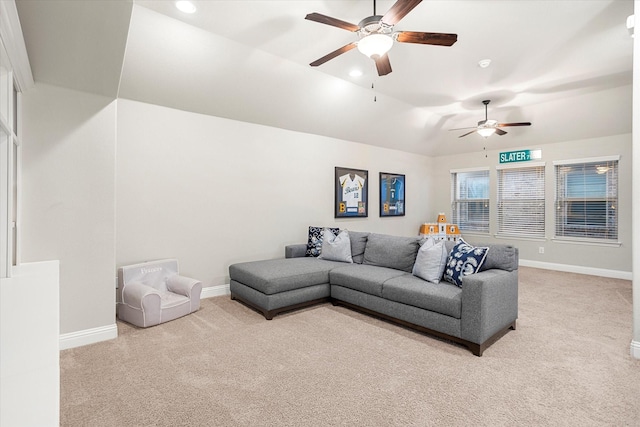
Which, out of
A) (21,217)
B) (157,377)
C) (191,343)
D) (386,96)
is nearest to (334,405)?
(157,377)

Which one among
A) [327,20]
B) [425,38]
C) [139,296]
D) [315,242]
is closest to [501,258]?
[425,38]

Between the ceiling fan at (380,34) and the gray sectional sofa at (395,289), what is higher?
the ceiling fan at (380,34)

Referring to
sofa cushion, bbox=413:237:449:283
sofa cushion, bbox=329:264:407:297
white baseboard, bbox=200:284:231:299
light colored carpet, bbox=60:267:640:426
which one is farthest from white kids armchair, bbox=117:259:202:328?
sofa cushion, bbox=413:237:449:283

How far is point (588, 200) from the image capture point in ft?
19.3

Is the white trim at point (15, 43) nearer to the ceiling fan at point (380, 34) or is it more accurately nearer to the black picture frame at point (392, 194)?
the ceiling fan at point (380, 34)

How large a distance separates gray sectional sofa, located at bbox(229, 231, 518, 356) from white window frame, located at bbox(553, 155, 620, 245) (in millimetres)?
4002

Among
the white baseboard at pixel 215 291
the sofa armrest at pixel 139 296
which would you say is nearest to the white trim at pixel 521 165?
the white baseboard at pixel 215 291

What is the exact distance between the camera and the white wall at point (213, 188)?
3.68 m

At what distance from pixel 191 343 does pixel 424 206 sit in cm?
636

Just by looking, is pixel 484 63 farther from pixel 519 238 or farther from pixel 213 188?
pixel 519 238

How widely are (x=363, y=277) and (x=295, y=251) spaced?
146 centimetres

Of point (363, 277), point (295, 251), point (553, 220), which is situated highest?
point (553, 220)

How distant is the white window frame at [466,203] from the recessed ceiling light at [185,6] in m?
6.50

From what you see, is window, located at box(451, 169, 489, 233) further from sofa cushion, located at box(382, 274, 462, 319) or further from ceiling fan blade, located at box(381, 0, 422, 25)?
ceiling fan blade, located at box(381, 0, 422, 25)
